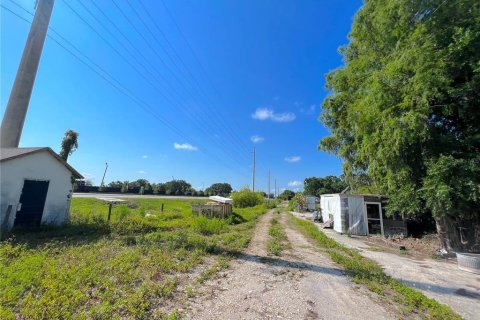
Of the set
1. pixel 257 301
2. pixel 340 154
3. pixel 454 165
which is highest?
pixel 340 154

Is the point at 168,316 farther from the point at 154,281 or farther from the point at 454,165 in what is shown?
the point at 454,165

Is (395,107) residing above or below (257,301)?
above

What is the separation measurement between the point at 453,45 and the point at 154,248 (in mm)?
12814

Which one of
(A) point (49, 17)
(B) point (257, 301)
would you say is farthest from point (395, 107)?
(A) point (49, 17)

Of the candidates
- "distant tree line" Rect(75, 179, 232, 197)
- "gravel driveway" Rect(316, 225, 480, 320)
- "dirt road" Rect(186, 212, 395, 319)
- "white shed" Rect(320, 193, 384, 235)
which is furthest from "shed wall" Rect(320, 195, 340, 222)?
"distant tree line" Rect(75, 179, 232, 197)

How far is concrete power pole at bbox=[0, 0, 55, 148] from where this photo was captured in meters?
10.9

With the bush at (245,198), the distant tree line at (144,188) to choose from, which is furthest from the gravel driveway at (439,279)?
the distant tree line at (144,188)

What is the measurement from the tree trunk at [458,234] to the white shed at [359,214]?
3.56 metres

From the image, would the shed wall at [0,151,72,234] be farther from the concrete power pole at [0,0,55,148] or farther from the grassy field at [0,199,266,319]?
the concrete power pole at [0,0,55,148]

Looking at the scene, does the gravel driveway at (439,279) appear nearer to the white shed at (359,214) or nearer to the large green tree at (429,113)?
the large green tree at (429,113)

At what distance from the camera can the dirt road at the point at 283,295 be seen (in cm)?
382

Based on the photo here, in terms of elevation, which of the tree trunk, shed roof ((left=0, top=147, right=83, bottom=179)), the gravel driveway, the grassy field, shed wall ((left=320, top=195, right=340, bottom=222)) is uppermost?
shed roof ((left=0, top=147, right=83, bottom=179))

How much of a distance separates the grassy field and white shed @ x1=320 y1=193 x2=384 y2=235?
323 inches

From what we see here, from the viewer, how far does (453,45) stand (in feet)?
27.0
